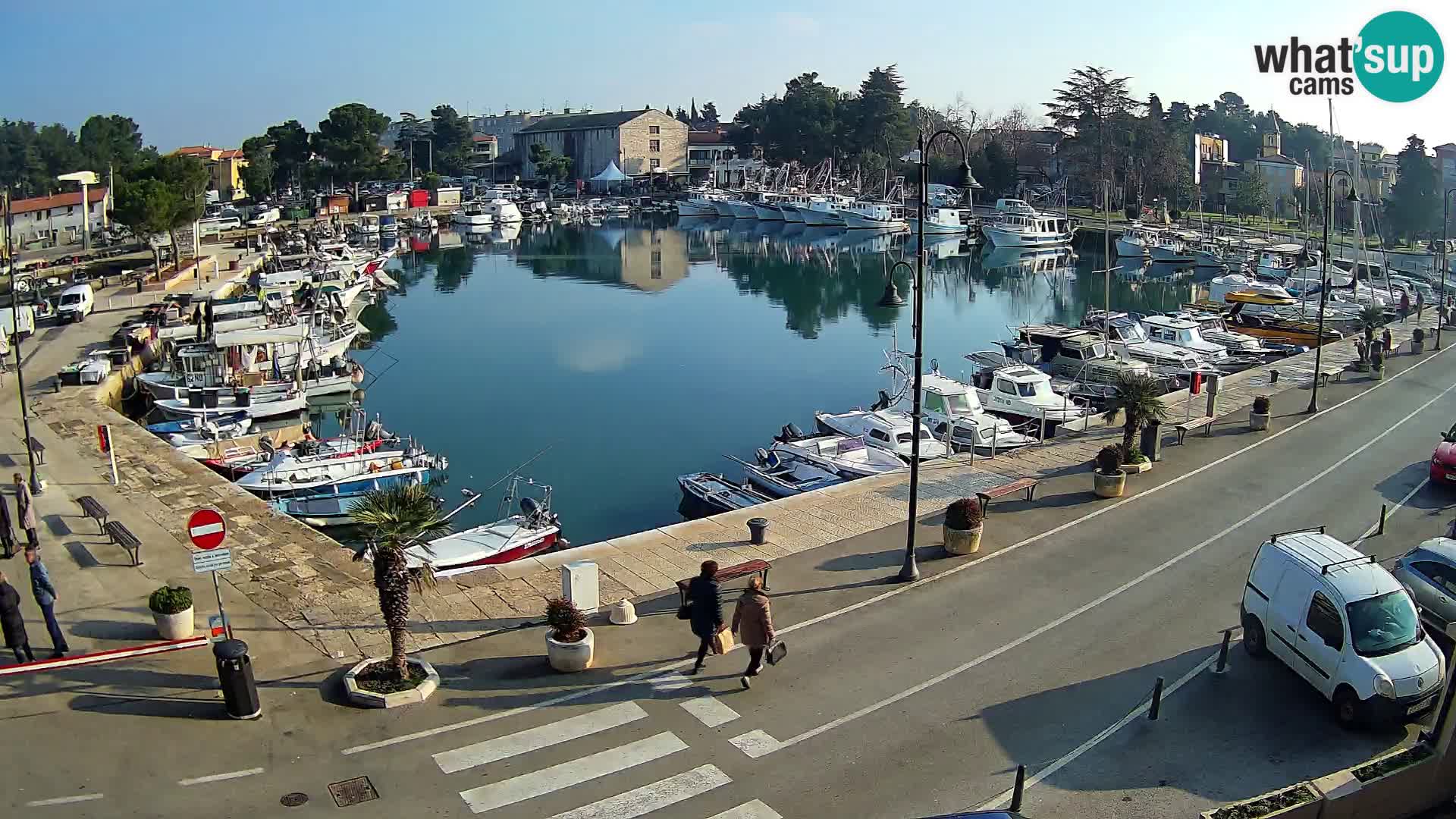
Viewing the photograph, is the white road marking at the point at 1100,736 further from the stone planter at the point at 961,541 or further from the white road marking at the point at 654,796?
the stone planter at the point at 961,541

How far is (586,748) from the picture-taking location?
11266 mm

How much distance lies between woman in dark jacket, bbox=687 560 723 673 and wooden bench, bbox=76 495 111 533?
11.2 meters

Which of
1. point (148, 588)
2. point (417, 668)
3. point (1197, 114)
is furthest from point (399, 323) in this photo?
point (1197, 114)

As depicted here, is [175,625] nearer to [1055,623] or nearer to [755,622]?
[755,622]

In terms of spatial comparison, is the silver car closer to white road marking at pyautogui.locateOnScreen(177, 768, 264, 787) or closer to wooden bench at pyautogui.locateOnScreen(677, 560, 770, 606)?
wooden bench at pyautogui.locateOnScreen(677, 560, 770, 606)

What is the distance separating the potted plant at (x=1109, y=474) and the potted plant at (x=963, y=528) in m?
4.20

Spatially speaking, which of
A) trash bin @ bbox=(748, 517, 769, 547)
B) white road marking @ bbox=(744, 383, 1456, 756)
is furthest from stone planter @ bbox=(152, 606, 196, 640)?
trash bin @ bbox=(748, 517, 769, 547)

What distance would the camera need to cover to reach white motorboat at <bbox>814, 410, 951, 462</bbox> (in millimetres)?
27000

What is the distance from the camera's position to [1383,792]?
1006cm

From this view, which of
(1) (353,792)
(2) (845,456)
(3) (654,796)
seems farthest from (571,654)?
(2) (845,456)

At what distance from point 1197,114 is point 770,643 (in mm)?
155475

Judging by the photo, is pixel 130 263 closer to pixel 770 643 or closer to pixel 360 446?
pixel 360 446

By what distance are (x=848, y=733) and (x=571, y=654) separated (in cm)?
340

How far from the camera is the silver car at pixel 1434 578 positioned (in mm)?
13781
